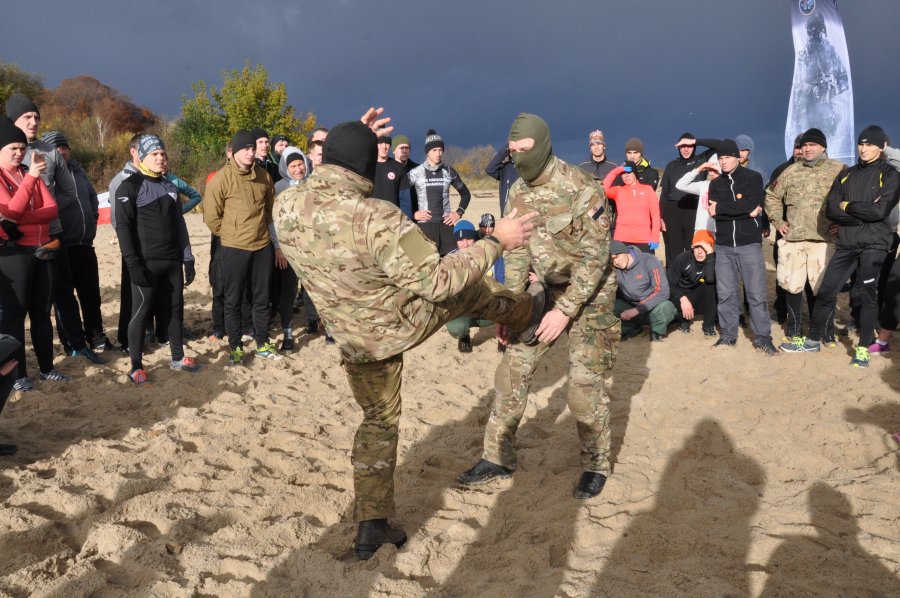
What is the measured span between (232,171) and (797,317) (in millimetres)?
6011

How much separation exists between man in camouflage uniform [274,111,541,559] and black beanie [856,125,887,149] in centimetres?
492

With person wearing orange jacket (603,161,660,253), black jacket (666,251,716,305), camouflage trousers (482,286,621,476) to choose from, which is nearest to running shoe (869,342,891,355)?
black jacket (666,251,716,305)

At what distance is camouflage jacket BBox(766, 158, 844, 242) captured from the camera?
6.61 m

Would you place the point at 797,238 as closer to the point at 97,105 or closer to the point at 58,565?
the point at 58,565

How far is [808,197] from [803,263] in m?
0.70

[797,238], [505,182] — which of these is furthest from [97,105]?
[797,238]

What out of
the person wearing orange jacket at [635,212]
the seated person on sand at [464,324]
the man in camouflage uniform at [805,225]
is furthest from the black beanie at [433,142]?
the man in camouflage uniform at [805,225]

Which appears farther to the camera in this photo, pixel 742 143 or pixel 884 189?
pixel 742 143

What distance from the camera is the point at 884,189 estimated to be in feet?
19.4

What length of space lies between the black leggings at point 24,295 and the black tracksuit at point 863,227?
23.5ft

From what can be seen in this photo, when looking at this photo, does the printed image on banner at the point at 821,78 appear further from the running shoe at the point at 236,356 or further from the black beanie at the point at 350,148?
the black beanie at the point at 350,148

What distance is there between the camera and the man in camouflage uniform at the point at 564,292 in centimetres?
352

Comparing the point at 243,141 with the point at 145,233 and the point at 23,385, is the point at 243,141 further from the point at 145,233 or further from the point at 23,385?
the point at 23,385

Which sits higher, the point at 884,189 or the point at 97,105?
the point at 97,105
